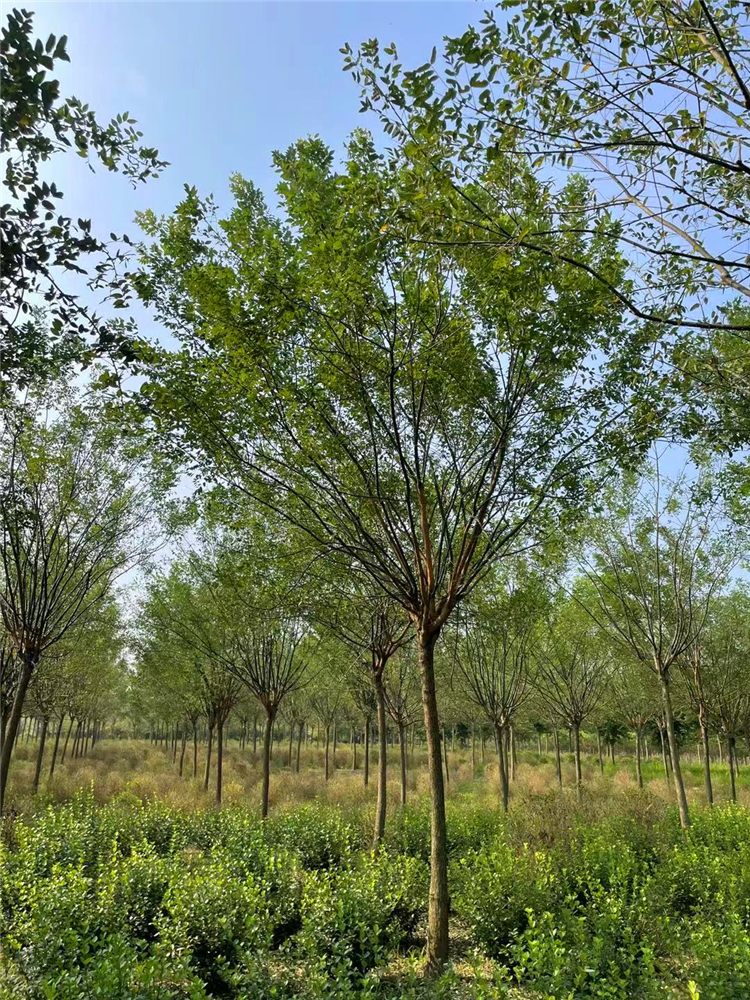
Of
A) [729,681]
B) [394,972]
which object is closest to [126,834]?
[394,972]

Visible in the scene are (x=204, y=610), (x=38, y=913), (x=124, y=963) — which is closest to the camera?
(x=124, y=963)

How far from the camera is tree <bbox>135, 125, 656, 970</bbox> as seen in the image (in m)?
4.95

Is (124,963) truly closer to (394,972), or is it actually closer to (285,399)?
(394,972)

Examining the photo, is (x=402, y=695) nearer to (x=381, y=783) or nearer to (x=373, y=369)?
(x=381, y=783)

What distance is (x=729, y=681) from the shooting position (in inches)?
641

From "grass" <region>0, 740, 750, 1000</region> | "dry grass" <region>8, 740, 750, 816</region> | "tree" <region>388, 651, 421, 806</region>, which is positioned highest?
"tree" <region>388, 651, 421, 806</region>

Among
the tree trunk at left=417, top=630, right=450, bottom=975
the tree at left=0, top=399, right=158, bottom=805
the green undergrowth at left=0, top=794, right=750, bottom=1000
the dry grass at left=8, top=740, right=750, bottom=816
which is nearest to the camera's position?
the green undergrowth at left=0, top=794, right=750, bottom=1000

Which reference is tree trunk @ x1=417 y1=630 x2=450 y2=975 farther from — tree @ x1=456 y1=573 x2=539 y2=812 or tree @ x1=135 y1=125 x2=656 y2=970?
tree @ x1=456 y1=573 x2=539 y2=812

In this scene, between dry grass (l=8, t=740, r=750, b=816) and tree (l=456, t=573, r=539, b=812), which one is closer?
tree (l=456, t=573, r=539, b=812)

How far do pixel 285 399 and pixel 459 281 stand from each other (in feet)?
6.29

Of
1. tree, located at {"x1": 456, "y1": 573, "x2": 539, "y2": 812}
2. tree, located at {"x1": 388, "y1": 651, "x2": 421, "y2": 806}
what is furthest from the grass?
tree, located at {"x1": 456, "y1": 573, "x2": 539, "y2": 812}

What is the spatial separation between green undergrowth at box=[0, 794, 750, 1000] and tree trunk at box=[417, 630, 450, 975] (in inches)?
10.8

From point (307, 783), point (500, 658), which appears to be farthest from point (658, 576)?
point (307, 783)

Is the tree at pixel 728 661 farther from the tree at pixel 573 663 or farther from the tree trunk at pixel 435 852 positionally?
the tree trunk at pixel 435 852
